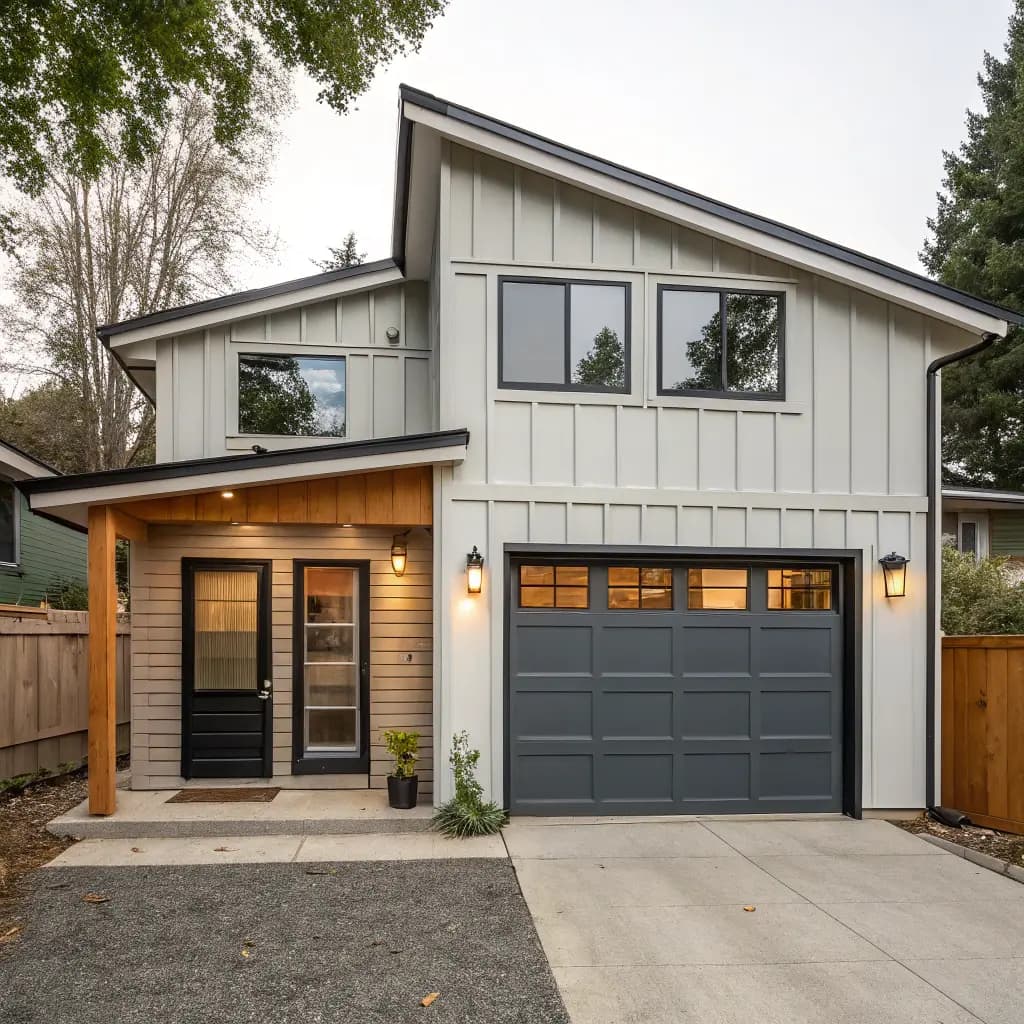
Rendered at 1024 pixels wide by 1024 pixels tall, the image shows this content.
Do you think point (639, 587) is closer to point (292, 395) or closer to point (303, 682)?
point (303, 682)

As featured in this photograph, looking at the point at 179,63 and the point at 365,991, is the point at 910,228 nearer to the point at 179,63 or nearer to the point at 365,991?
the point at 179,63

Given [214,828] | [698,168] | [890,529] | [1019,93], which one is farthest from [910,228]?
[214,828]

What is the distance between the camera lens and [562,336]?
6836mm

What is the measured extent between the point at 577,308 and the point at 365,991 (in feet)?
17.9

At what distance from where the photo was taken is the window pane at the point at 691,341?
6973mm

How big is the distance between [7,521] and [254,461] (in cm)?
705

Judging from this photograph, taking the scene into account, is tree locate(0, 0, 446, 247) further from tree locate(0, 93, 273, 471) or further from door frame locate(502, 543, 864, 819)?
tree locate(0, 93, 273, 471)

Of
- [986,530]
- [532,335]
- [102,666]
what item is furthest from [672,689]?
[986,530]

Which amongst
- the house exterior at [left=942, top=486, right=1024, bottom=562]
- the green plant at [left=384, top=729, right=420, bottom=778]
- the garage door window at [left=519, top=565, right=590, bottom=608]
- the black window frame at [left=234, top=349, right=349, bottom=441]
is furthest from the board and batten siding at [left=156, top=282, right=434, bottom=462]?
the house exterior at [left=942, top=486, right=1024, bottom=562]

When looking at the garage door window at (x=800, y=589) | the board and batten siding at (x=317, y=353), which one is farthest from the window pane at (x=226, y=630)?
the garage door window at (x=800, y=589)

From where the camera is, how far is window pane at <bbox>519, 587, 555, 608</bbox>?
680 cm

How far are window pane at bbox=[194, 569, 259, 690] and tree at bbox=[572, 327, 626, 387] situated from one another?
3850mm

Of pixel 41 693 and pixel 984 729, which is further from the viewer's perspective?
pixel 41 693

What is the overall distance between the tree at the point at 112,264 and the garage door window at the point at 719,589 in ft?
48.1
